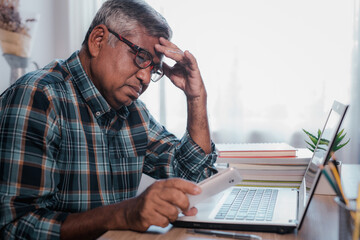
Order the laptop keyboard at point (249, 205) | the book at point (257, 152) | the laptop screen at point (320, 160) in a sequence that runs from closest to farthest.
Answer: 1. the laptop screen at point (320, 160)
2. the laptop keyboard at point (249, 205)
3. the book at point (257, 152)

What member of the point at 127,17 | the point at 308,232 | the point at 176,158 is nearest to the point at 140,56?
the point at 127,17

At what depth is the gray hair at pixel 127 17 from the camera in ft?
3.63

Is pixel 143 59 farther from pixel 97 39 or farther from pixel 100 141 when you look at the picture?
pixel 100 141

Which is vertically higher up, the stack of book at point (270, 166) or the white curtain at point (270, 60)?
the white curtain at point (270, 60)

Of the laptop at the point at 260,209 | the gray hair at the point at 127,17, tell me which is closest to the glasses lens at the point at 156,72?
the gray hair at the point at 127,17

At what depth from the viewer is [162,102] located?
2.73 metres

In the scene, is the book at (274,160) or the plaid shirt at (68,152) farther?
the book at (274,160)

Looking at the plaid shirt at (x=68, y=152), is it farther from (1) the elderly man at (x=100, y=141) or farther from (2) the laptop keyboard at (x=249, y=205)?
(2) the laptop keyboard at (x=249, y=205)

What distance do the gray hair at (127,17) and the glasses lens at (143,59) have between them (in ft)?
0.20

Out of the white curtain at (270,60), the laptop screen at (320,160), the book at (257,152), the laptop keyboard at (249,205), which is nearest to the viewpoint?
the laptop screen at (320,160)

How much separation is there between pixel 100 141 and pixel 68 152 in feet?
0.35

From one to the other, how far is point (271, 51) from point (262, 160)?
1.54 metres

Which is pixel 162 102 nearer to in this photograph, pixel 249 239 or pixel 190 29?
pixel 190 29

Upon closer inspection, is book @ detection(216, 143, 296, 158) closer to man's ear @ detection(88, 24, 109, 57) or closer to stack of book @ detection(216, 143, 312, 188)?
stack of book @ detection(216, 143, 312, 188)
